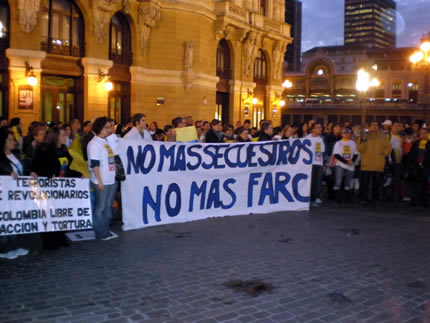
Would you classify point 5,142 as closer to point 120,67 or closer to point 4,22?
point 4,22

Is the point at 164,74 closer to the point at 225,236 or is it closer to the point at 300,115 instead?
the point at 225,236

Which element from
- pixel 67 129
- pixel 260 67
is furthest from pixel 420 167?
pixel 260 67

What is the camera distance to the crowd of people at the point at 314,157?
7.77 metres

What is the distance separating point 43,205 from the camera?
7.21 metres

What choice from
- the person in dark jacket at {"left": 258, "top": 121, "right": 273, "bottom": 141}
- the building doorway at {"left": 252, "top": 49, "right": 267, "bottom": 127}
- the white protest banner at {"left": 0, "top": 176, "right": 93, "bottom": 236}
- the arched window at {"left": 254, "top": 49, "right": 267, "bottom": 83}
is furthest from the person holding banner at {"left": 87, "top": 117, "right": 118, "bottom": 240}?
the arched window at {"left": 254, "top": 49, "right": 267, "bottom": 83}

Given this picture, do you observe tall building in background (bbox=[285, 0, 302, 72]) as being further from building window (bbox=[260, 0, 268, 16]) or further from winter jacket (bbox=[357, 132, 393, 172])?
winter jacket (bbox=[357, 132, 393, 172])

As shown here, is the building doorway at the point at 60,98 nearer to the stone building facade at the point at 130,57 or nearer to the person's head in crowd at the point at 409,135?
the stone building facade at the point at 130,57

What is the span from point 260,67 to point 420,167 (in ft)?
94.4

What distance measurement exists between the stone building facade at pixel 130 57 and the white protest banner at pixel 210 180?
47.7 feet

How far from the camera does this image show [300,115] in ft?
272

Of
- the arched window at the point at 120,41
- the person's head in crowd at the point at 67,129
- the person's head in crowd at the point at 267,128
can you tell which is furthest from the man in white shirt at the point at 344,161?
the arched window at the point at 120,41

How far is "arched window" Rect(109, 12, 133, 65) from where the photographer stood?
2608 cm

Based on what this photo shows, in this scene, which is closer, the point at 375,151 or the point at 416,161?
the point at 375,151

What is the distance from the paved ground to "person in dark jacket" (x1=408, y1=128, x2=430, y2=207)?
3048mm
